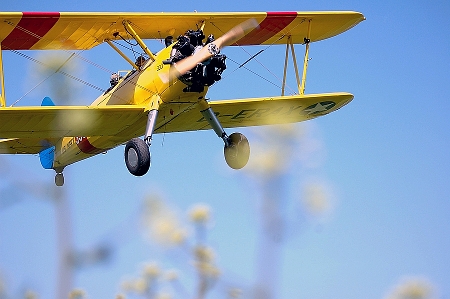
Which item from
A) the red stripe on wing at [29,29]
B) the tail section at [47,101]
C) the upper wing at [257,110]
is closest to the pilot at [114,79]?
the upper wing at [257,110]

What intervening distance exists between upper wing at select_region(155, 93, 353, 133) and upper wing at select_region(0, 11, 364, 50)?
1.20m

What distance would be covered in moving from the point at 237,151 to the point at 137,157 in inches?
74.1

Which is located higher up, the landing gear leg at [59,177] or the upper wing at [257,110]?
the upper wing at [257,110]

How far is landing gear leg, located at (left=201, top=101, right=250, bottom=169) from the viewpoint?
12.2 meters

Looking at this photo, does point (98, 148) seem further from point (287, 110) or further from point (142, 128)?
point (287, 110)

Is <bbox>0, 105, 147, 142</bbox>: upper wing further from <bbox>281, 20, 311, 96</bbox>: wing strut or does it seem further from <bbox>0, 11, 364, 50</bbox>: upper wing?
<bbox>281, 20, 311, 96</bbox>: wing strut

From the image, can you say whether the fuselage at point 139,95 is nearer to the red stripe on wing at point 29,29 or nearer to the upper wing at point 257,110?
the upper wing at point 257,110

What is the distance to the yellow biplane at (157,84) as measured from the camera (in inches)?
439

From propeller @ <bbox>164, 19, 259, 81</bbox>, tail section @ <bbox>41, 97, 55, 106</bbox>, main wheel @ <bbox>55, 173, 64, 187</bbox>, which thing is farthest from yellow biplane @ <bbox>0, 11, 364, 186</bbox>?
tail section @ <bbox>41, 97, 55, 106</bbox>

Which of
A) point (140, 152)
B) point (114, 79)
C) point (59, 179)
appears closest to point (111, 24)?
point (114, 79)

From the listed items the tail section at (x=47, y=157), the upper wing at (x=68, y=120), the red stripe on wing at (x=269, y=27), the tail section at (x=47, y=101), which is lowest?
the tail section at (x=47, y=157)

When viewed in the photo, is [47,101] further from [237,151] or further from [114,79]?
[237,151]

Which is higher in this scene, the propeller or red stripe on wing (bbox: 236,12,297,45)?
red stripe on wing (bbox: 236,12,297,45)

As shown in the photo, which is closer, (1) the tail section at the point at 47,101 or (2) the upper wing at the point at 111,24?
(2) the upper wing at the point at 111,24
